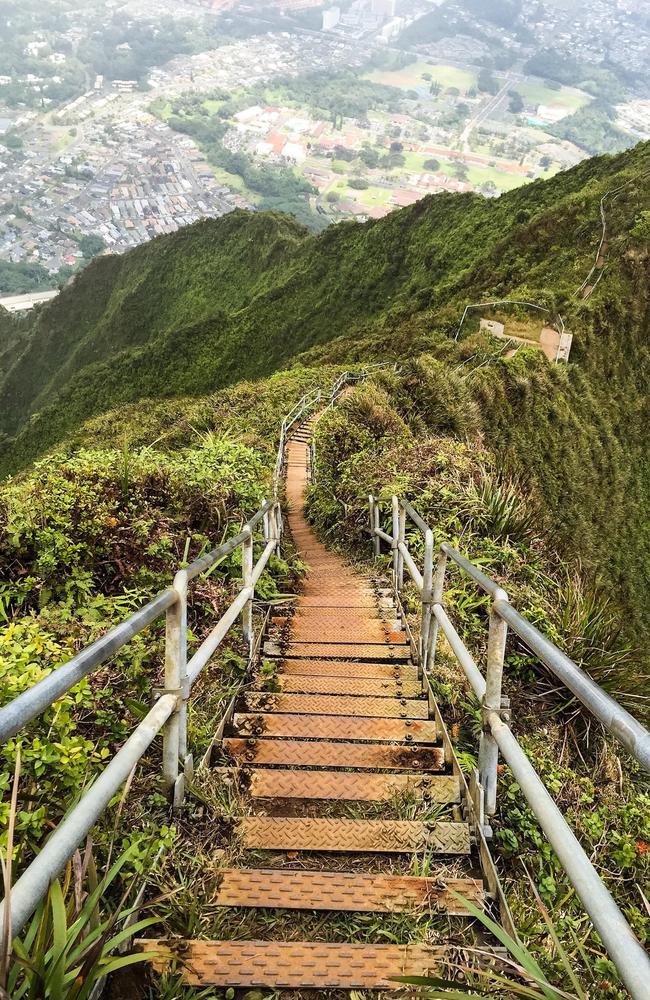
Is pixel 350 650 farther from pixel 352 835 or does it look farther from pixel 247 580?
pixel 352 835

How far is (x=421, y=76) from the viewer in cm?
17538

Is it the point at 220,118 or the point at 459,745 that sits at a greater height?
the point at 220,118

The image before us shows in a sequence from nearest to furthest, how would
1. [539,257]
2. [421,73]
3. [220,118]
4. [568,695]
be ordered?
[568,695] < [539,257] < [220,118] < [421,73]

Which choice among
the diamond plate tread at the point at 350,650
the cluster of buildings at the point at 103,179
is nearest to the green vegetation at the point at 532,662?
the diamond plate tread at the point at 350,650

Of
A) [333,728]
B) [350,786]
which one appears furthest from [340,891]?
[333,728]

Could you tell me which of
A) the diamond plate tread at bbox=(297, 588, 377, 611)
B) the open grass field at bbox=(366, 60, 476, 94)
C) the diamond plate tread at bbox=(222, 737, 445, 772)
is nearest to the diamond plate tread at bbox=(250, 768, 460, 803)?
the diamond plate tread at bbox=(222, 737, 445, 772)

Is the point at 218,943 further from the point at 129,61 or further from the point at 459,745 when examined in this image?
the point at 129,61

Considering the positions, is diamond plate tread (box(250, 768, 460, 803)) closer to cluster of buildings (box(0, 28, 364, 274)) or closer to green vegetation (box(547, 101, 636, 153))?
cluster of buildings (box(0, 28, 364, 274))

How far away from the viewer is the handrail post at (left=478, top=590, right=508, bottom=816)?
2.20m

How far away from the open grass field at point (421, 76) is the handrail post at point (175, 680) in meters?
196

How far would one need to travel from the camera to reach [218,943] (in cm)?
180

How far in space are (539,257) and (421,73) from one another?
189m

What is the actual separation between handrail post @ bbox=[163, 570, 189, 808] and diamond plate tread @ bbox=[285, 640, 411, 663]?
1.97 metres

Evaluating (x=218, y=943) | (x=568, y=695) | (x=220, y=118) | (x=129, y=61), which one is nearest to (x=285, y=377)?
(x=568, y=695)
